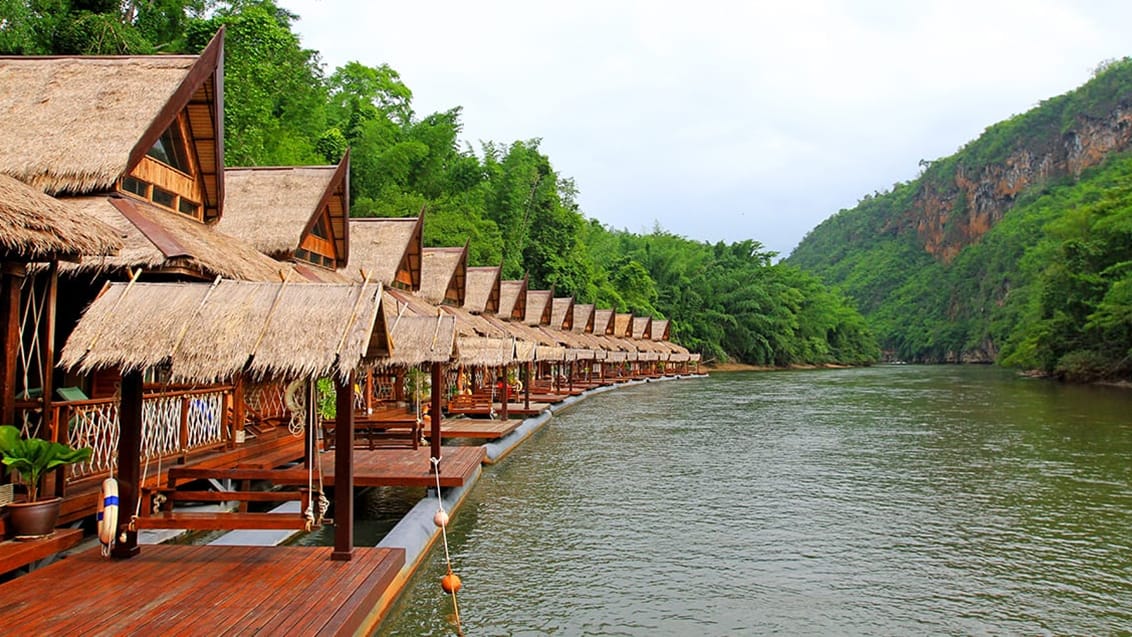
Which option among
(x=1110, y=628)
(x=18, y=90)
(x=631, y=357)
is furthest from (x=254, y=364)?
(x=631, y=357)

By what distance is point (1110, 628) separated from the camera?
18.6 feet

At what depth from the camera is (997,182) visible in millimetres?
97188

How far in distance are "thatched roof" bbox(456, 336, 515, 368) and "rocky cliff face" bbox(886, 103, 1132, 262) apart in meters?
89.5

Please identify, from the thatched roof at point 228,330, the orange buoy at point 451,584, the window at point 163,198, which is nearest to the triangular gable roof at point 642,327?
the window at point 163,198

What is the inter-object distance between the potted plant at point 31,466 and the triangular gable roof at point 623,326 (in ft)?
135

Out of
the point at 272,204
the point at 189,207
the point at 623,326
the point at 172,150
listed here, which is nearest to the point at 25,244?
the point at 172,150

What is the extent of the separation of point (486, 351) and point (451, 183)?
28.4 m

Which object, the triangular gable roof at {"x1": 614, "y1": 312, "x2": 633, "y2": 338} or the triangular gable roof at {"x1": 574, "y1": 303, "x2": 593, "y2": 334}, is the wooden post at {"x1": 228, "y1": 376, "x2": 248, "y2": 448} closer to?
the triangular gable roof at {"x1": 574, "y1": 303, "x2": 593, "y2": 334}

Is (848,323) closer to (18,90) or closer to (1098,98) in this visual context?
(1098,98)

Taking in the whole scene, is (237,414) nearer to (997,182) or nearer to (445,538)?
(445,538)

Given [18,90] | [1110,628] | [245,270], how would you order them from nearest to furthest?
1. [1110,628]
2. [245,270]
3. [18,90]

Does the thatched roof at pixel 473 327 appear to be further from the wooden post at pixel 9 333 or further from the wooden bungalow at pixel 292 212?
the wooden post at pixel 9 333

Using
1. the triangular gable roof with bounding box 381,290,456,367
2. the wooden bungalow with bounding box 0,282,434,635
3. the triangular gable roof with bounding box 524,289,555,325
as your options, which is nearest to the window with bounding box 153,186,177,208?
the triangular gable roof with bounding box 381,290,456,367

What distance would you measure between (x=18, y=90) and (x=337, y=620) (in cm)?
961
